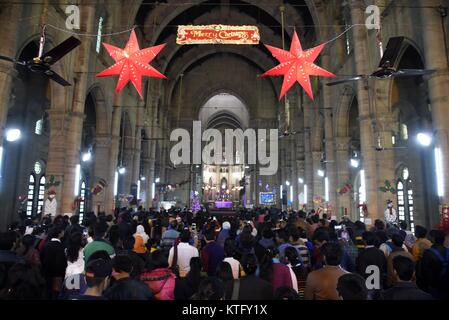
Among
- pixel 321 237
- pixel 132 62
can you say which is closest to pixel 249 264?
pixel 321 237

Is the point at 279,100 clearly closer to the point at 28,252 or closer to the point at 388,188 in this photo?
the point at 388,188

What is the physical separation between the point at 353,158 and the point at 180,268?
20.1 meters

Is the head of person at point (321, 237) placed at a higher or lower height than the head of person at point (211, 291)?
higher

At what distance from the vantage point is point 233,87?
39.2 m

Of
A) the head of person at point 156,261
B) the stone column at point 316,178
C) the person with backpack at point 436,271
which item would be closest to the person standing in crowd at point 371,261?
the person with backpack at point 436,271

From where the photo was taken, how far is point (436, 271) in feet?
14.8

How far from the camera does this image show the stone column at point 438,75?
32.8 ft

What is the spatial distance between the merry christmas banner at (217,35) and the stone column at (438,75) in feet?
21.1

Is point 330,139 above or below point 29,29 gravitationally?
below

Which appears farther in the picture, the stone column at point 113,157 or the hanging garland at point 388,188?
the stone column at point 113,157

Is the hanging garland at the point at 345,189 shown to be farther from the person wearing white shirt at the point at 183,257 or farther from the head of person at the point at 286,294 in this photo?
the head of person at the point at 286,294

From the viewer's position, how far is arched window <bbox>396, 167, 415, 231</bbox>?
705 inches
